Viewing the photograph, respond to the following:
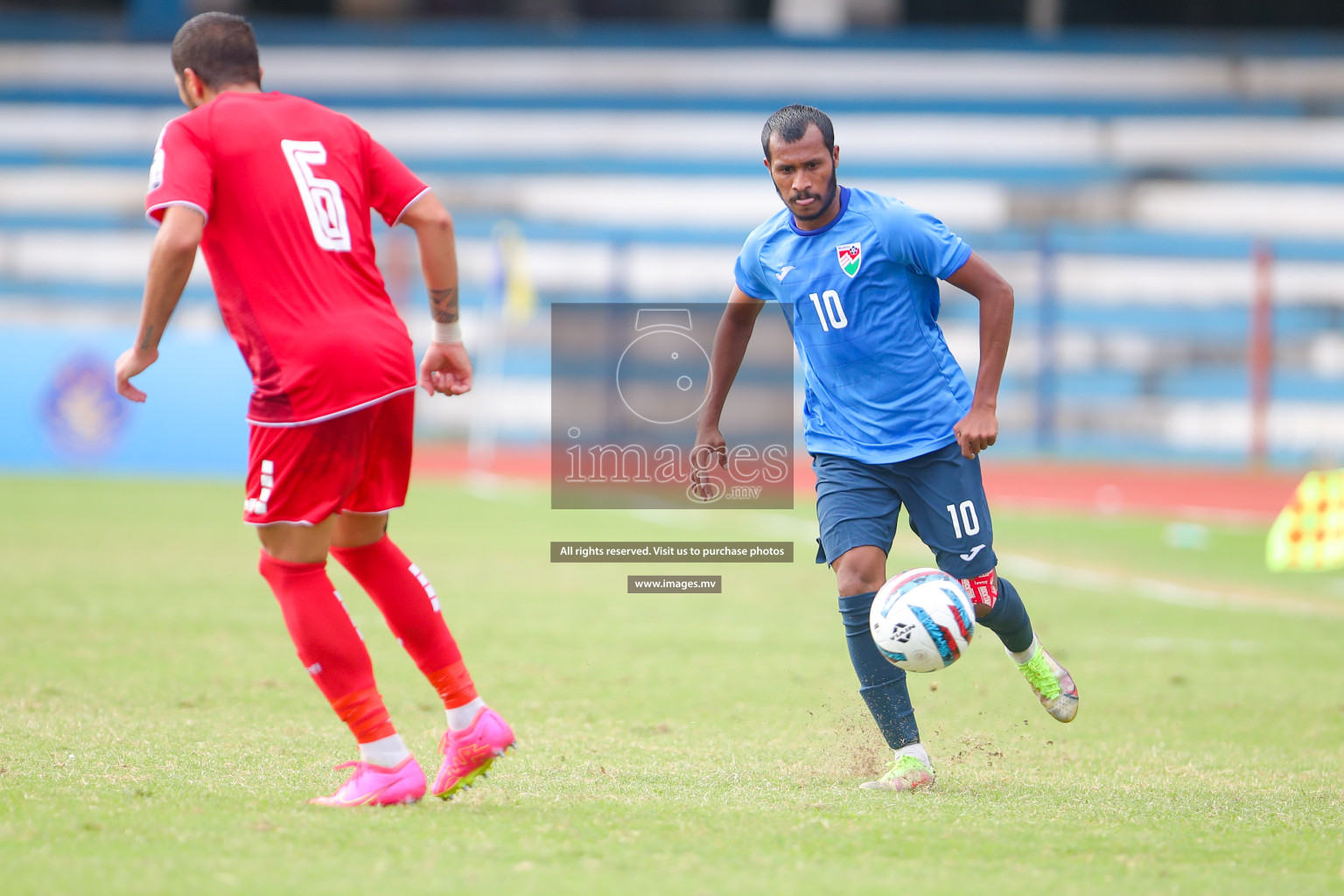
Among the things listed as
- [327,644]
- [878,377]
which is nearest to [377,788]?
[327,644]

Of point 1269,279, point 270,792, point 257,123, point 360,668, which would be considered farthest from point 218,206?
point 1269,279

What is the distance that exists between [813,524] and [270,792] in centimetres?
1083

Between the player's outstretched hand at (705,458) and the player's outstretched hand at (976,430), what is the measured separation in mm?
925

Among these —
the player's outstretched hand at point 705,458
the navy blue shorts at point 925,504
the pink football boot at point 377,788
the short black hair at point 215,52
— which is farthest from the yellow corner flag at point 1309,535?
the short black hair at point 215,52

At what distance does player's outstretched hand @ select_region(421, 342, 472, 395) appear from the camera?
437 centimetres

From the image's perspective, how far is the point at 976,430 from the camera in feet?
15.3

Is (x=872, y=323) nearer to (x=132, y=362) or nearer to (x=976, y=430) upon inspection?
(x=976, y=430)

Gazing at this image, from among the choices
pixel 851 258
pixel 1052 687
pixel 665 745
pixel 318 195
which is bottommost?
pixel 665 745

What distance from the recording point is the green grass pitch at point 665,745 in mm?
3525

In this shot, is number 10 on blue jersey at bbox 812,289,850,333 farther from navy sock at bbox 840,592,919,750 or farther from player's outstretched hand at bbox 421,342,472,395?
player's outstretched hand at bbox 421,342,472,395

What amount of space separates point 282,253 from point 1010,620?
2.82 m

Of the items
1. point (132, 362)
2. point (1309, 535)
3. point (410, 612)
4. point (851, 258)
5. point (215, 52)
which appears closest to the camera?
point (132, 362)

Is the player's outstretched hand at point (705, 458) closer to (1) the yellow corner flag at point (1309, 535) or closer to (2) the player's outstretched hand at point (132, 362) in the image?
(2) the player's outstretched hand at point (132, 362)

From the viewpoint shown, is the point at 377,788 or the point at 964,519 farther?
the point at 964,519
